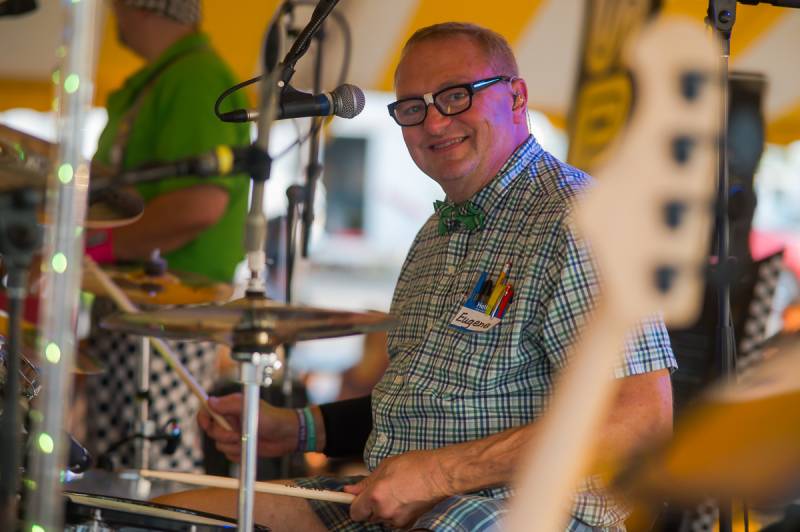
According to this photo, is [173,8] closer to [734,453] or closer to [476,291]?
[476,291]

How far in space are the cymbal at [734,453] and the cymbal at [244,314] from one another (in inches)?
19.5

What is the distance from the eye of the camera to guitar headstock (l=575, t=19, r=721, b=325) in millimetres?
570

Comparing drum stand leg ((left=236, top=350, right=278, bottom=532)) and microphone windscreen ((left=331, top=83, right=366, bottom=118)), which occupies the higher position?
microphone windscreen ((left=331, top=83, right=366, bottom=118))

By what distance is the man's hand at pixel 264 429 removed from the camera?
1.75 metres

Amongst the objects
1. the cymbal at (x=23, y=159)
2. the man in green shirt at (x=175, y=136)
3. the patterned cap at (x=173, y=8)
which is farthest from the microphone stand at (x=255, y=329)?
the patterned cap at (x=173, y=8)

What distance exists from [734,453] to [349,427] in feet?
4.08

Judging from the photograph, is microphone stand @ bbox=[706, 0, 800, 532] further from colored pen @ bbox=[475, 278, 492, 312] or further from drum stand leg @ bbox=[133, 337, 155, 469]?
drum stand leg @ bbox=[133, 337, 155, 469]

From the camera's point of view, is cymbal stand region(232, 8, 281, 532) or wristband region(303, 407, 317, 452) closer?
cymbal stand region(232, 8, 281, 532)

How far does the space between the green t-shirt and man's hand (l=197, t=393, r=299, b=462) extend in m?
0.85

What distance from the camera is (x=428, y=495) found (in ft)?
4.45

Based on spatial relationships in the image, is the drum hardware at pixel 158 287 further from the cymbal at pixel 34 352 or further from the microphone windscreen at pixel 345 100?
the microphone windscreen at pixel 345 100

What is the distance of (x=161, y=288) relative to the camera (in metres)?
2.19

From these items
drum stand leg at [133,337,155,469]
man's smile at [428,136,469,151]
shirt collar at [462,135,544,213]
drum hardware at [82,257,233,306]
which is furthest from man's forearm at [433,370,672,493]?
drum stand leg at [133,337,155,469]

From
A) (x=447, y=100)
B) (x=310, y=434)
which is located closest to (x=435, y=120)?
(x=447, y=100)
